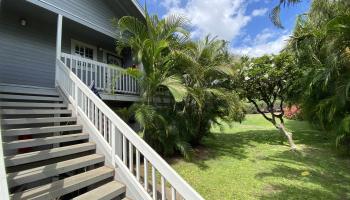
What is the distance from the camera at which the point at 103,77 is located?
26.5 ft

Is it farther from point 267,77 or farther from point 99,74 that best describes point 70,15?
point 267,77

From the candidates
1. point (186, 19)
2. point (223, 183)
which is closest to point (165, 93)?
point (186, 19)

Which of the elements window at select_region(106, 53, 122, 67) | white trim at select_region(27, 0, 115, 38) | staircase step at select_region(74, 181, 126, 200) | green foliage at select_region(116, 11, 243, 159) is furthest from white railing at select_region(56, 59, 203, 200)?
window at select_region(106, 53, 122, 67)

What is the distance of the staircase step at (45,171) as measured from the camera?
128 inches

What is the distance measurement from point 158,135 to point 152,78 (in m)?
1.75

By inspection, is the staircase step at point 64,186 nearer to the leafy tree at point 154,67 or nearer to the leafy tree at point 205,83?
the leafy tree at point 154,67

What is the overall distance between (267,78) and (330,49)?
21.2 feet

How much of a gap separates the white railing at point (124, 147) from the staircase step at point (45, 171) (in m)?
0.38

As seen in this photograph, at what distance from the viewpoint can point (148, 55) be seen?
701 cm

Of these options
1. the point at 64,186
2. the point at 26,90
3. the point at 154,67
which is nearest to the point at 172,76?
the point at 154,67

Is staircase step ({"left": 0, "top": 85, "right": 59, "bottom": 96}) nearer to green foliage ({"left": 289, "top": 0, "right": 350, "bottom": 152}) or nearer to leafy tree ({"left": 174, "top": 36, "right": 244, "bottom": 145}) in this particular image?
leafy tree ({"left": 174, "top": 36, "right": 244, "bottom": 145})

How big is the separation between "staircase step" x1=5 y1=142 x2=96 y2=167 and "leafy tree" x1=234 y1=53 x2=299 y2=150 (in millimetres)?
8658

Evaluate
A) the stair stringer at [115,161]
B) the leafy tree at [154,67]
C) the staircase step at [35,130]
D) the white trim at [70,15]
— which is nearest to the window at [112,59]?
the white trim at [70,15]

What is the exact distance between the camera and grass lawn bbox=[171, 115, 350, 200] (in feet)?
19.0
